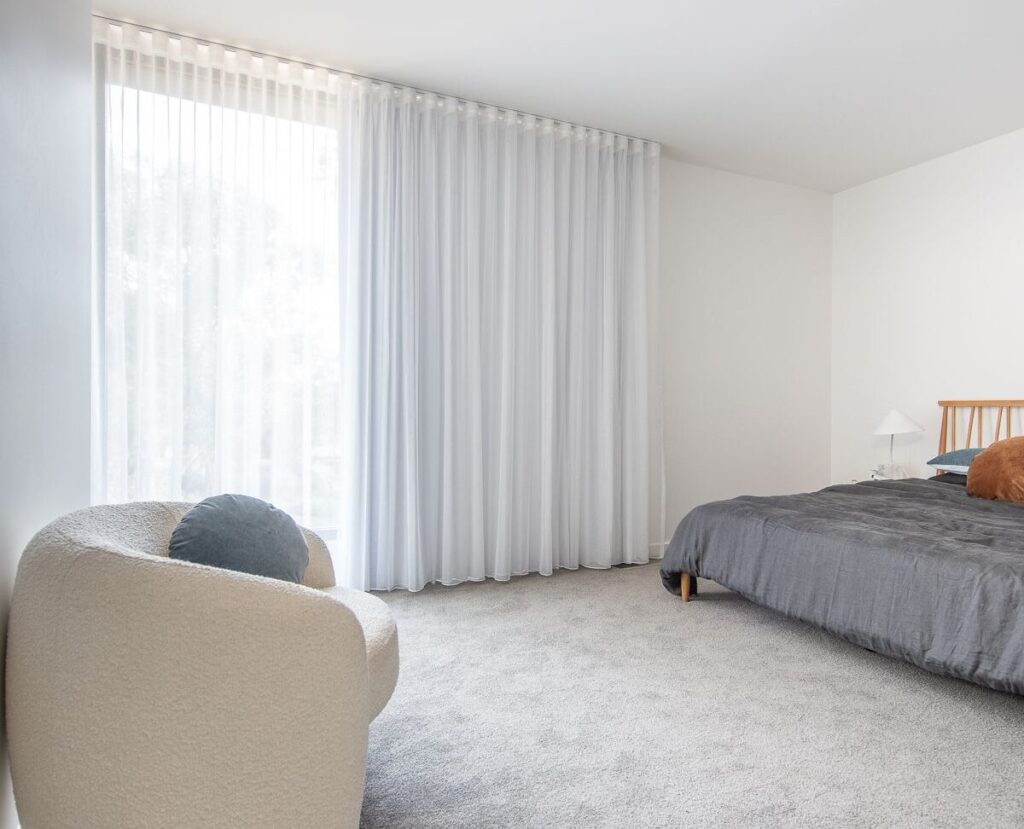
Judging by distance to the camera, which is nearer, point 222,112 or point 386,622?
point 386,622

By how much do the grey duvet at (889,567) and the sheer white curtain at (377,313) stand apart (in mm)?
958

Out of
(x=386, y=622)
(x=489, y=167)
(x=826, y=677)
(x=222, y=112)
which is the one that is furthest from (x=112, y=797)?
(x=489, y=167)

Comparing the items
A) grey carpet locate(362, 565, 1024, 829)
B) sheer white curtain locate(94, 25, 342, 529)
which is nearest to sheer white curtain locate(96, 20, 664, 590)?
sheer white curtain locate(94, 25, 342, 529)

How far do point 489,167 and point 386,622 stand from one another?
2.68 metres

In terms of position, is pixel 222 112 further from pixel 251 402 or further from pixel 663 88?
pixel 663 88

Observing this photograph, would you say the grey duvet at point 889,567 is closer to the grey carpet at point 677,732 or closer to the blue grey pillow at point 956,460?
the grey carpet at point 677,732

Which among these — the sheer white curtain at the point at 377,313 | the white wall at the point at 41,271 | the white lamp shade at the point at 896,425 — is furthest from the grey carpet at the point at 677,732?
the white lamp shade at the point at 896,425

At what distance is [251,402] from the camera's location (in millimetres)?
3021

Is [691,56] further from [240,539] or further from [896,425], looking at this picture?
[240,539]

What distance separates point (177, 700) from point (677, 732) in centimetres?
141

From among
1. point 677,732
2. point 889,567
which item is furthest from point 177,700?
point 889,567

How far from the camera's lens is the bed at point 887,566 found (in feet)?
6.21

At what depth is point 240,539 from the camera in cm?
153

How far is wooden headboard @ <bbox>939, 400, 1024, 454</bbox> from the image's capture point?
3.78m
